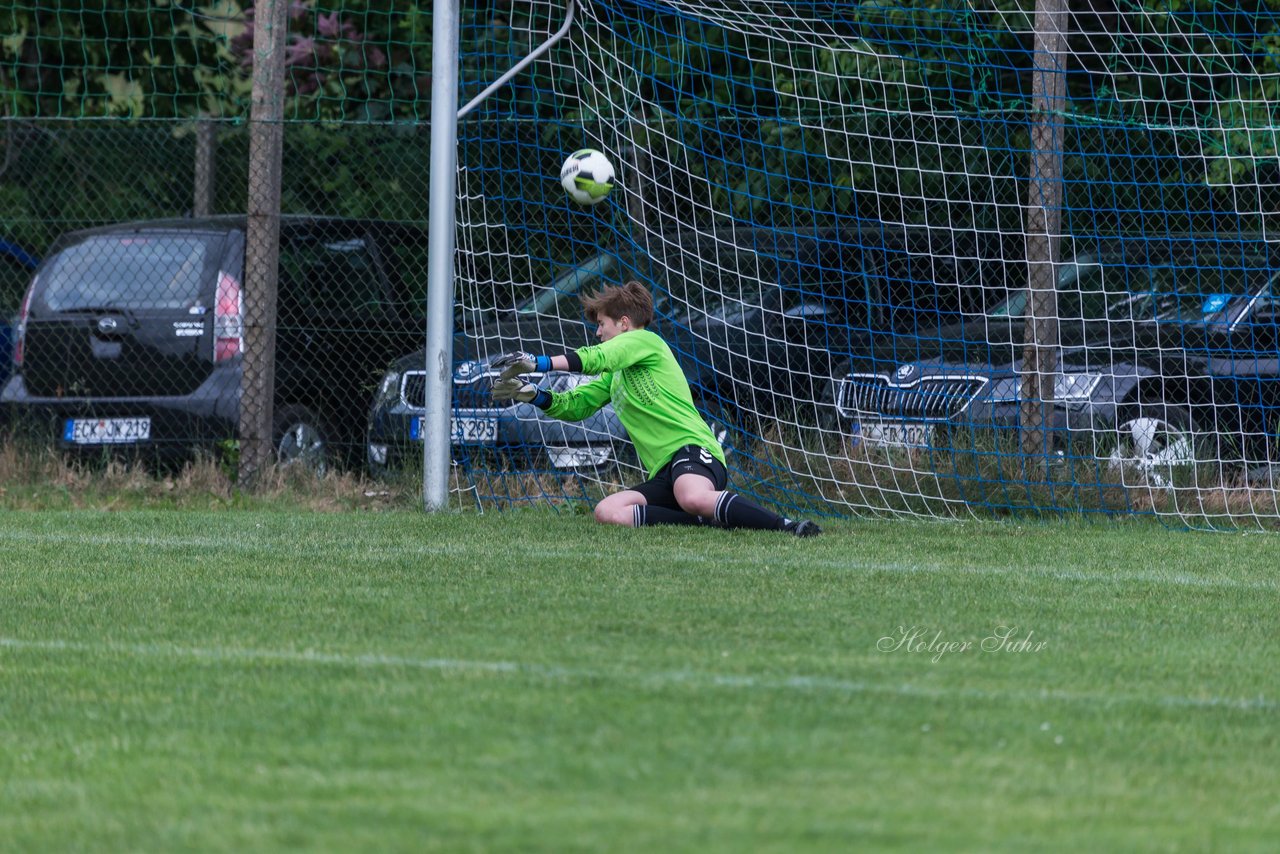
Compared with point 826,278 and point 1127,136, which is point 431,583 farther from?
point 1127,136

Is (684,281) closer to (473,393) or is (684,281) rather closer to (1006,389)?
(473,393)

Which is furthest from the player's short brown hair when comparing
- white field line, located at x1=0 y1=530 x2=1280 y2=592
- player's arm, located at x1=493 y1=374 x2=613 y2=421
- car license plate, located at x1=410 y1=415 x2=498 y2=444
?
car license plate, located at x1=410 y1=415 x2=498 y2=444

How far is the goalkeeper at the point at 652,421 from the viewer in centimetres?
755

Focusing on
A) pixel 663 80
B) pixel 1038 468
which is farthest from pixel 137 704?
pixel 663 80

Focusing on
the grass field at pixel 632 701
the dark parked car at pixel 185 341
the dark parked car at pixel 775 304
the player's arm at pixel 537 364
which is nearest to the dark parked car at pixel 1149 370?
the dark parked car at pixel 775 304

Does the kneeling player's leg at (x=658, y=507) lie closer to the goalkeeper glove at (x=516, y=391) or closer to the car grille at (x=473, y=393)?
the goalkeeper glove at (x=516, y=391)

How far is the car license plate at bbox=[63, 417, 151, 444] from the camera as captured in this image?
9.84 m

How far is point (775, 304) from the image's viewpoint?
9594 mm

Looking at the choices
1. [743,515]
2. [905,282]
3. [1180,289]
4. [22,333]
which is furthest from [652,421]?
[22,333]

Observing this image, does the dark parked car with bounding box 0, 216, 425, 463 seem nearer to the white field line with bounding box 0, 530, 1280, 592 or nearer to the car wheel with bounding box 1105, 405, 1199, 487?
the white field line with bounding box 0, 530, 1280, 592

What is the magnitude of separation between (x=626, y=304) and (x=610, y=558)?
1.55m

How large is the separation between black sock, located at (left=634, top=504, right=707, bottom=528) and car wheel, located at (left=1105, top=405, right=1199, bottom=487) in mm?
2459

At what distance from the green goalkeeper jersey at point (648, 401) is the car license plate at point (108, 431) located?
10.3 feet

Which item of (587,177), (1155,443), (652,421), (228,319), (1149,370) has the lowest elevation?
(1155,443)
